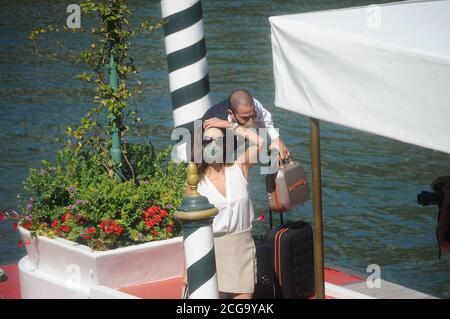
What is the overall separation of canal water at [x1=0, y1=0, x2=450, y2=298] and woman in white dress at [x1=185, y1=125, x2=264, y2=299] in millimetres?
2382

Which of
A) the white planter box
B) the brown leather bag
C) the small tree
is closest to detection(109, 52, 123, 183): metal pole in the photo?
the small tree

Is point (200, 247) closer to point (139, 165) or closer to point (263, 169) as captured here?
point (263, 169)

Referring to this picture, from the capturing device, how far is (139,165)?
782 centimetres

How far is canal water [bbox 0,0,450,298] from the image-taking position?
1127 cm

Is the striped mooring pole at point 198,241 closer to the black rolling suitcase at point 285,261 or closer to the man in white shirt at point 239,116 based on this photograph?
the man in white shirt at point 239,116

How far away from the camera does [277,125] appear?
16828 millimetres

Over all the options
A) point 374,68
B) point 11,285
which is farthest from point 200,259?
point 11,285

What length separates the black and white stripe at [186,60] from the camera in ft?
23.8

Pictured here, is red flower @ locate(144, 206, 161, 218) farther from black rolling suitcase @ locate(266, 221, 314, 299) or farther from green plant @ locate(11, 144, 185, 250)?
black rolling suitcase @ locate(266, 221, 314, 299)

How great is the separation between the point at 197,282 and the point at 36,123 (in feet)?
38.8

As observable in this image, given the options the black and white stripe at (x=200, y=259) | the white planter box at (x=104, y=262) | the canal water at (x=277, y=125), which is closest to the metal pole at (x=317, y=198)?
the black and white stripe at (x=200, y=259)

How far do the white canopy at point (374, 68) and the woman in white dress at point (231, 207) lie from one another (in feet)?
1.47
